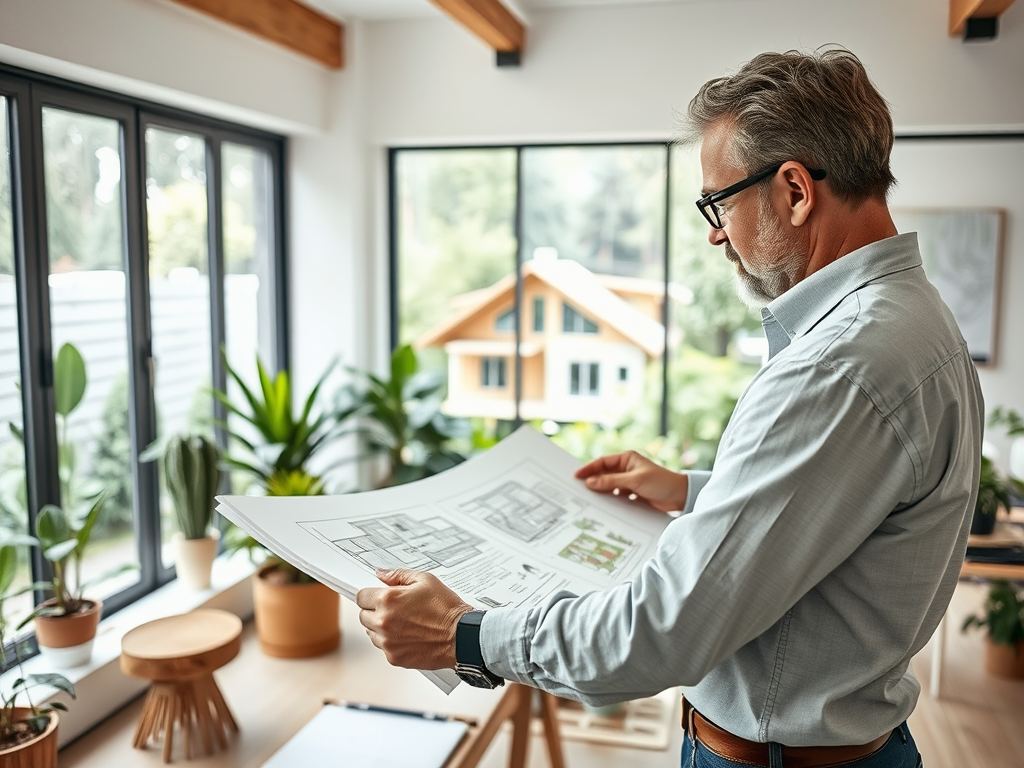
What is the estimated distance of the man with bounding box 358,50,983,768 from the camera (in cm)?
87

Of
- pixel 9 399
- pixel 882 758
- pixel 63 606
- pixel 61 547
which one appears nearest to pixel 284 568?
pixel 63 606

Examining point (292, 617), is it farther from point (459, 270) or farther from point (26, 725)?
point (459, 270)

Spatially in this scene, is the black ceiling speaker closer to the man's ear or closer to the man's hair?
the man's hair

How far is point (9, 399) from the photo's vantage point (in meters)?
2.47

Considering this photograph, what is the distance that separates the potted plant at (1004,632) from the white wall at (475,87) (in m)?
0.99

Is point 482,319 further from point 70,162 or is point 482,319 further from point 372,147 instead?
point 70,162

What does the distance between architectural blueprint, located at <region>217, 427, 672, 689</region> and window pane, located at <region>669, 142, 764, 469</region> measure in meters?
2.41

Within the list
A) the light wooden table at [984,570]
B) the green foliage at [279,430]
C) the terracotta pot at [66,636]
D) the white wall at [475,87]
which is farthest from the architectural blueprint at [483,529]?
the light wooden table at [984,570]

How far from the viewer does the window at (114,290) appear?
8.16 feet

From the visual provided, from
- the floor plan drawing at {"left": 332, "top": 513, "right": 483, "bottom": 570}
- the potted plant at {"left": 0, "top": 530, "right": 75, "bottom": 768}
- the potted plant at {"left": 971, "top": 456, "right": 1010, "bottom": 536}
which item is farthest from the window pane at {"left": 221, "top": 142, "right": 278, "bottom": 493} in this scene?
the potted plant at {"left": 971, "top": 456, "right": 1010, "bottom": 536}

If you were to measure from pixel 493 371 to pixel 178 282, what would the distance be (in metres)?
1.47

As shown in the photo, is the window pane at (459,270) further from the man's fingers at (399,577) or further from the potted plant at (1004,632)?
the man's fingers at (399,577)

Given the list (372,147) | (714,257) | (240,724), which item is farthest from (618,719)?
(372,147)

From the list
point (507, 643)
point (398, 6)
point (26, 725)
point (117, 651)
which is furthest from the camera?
point (398, 6)
